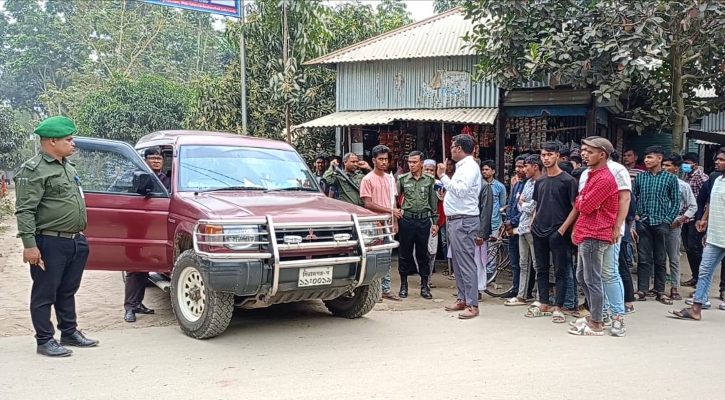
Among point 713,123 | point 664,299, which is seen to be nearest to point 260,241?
point 664,299

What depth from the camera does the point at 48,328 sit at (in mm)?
4797

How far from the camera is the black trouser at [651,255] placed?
721 cm

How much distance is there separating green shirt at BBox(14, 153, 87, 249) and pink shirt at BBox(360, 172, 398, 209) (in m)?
3.10

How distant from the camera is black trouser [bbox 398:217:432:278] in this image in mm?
7180

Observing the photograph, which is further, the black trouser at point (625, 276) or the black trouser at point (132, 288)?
the black trouser at point (625, 276)

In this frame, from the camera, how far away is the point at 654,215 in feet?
23.4

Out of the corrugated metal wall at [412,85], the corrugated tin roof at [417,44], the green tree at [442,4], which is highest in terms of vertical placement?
the green tree at [442,4]

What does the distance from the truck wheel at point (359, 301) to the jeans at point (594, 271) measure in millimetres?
2032

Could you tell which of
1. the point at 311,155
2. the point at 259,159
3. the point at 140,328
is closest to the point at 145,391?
the point at 140,328

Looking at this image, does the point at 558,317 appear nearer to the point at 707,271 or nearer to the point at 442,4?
the point at 707,271

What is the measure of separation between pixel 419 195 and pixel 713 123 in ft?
37.4

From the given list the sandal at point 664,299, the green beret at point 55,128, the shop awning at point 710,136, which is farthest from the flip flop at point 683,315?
the shop awning at point 710,136

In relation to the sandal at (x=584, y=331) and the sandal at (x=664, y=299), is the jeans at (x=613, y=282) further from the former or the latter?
the sandal at (x=664, y=299)

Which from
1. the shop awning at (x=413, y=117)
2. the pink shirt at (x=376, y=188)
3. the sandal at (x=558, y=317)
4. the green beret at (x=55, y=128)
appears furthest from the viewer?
the shop awning at (x=413, y=117)
